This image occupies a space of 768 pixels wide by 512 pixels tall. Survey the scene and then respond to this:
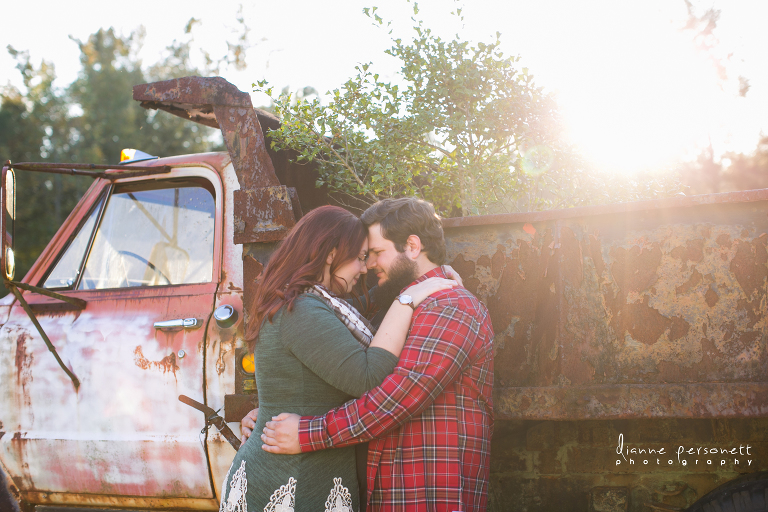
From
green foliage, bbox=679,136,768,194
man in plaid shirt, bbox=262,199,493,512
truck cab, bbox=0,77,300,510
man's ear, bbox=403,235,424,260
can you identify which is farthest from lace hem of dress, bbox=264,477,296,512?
green foliage, bbox=679,136,768,194

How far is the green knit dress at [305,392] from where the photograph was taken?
1.70 metres

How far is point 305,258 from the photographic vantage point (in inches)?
74.8

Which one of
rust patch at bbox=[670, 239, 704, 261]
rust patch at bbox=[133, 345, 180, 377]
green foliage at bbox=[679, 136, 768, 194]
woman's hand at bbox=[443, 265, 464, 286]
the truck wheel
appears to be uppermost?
green foliage at bbox=[679, 136, 768, 194]

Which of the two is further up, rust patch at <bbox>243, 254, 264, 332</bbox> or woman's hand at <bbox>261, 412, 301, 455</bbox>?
rust patch at <bbox>243, 254, 264, 332</bbox>

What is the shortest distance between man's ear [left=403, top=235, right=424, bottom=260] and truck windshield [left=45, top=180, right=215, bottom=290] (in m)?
1.23

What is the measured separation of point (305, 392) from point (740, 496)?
4.77 feet

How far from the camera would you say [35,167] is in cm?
Result: 268

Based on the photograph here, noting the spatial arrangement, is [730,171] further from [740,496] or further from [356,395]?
[356,395]

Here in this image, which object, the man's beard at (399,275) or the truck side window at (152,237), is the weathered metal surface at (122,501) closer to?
the truck side window at (152,237)

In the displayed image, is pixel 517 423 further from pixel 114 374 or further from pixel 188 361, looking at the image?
pixel 114 374

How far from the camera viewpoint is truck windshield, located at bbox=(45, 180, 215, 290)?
2875mm

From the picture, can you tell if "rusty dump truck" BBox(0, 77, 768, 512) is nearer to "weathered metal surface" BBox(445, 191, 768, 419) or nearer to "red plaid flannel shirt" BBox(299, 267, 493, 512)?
"weathered metal surface" BBox(445, 191, 768, 419)

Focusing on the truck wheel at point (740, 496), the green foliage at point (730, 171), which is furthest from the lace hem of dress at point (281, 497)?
the green foliage at point (730, 171)

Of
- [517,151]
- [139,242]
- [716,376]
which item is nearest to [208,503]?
[139,242]
